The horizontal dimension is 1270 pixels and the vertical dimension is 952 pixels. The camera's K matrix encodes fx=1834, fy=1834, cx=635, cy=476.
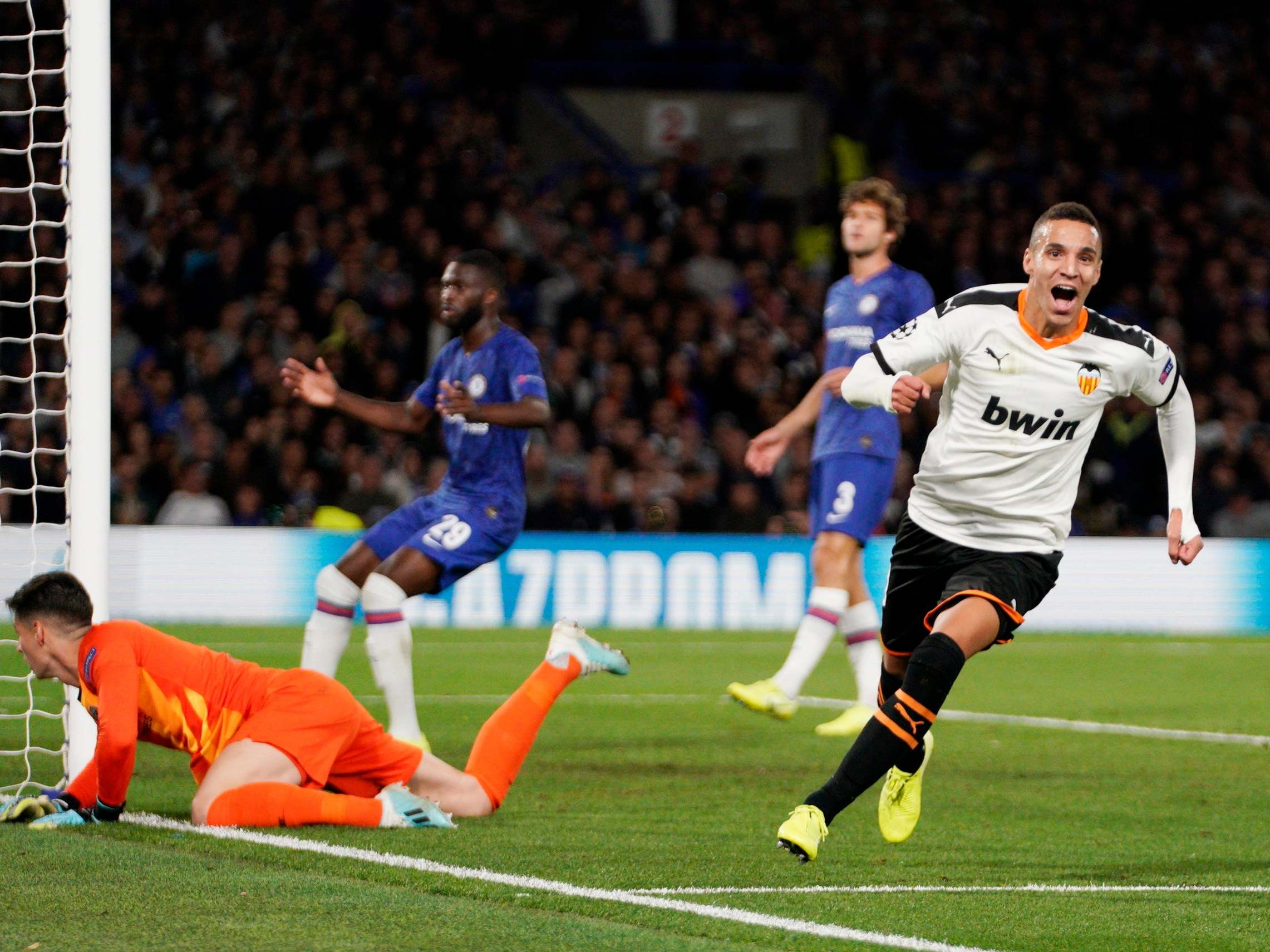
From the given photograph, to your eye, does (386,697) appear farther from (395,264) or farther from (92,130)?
(395,264)

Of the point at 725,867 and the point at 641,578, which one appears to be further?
the point at 641,578

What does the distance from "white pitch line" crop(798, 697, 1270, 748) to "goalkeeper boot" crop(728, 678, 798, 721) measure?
1.71 metres

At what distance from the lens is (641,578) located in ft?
49.1

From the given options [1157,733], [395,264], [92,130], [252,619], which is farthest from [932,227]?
[92,130]

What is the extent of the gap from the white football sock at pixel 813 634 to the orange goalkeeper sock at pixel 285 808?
285 cm

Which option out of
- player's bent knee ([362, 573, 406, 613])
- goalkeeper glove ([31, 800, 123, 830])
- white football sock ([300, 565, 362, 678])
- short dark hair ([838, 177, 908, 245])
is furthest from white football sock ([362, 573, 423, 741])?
short dark hair ([838, 177, 908, 245])

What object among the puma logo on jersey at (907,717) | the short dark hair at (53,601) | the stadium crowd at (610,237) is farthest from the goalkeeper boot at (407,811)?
the stadium crowd at (610,237)

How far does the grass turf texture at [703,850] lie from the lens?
446 centimetres

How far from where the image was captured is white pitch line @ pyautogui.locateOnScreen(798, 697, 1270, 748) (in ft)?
29.5

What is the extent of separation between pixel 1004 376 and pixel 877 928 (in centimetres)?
186

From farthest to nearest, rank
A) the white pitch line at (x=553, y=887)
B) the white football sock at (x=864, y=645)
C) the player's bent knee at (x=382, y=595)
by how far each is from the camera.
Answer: the white football sock at (x=864, y=645) → the player's bent knee at (x=382, y=595) → the white pitch line at (x=553, y=887)

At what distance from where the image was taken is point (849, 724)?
8719 mm

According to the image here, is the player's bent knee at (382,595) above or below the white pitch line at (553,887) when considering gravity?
above

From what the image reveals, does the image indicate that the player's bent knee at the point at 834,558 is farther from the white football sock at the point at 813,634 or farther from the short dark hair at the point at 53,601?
the short dark hair at the point at 53,601
